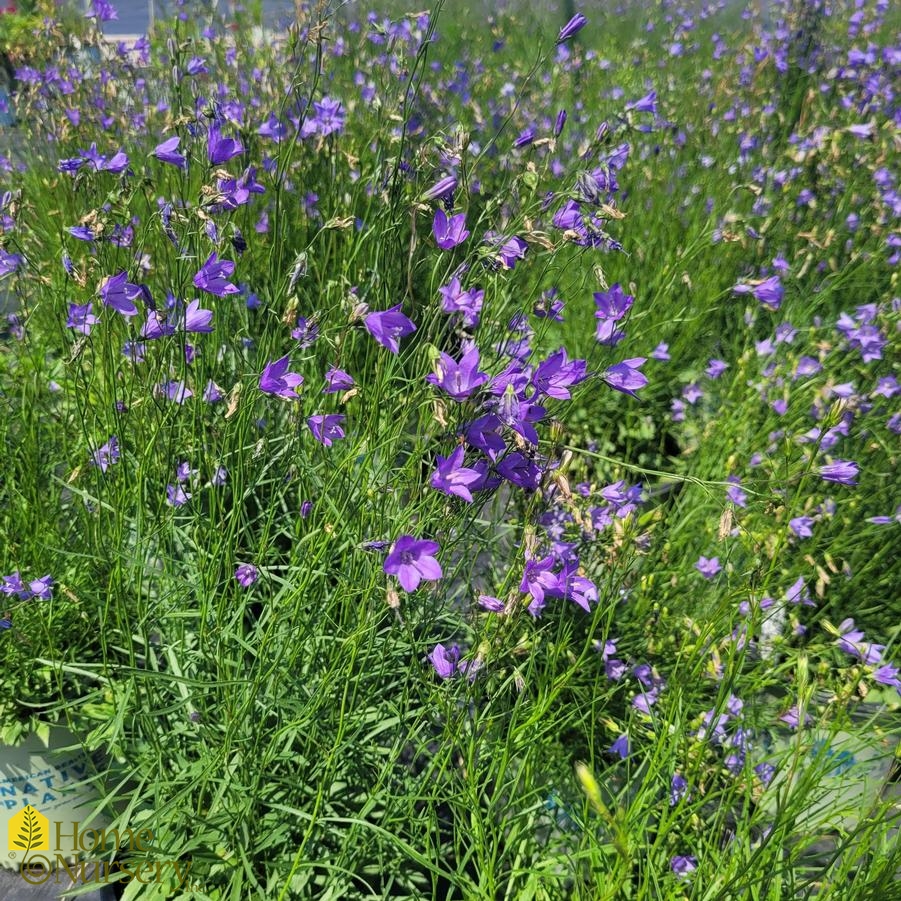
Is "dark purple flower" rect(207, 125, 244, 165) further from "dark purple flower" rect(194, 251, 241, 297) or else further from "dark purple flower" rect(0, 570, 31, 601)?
"dark purple flower" rect(0, 570, 31, 601)

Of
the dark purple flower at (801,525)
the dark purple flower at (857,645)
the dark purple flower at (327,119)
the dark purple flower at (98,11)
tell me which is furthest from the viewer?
the dark purple flower at (98,11)

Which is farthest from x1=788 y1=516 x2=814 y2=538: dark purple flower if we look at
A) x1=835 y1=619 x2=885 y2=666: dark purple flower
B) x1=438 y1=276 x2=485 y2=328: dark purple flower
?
x1=438 y1=276 x2=485 y2=328: dark purple flower

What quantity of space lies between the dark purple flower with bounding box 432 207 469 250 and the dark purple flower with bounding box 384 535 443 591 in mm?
554

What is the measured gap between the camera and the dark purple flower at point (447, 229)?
1326 mm

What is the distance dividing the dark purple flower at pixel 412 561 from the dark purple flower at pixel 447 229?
55 centimetres

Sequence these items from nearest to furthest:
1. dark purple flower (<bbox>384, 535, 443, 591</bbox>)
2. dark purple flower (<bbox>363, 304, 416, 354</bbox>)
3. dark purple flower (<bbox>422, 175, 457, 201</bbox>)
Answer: dark purple flower (<bbox>384, 535, 443, 591</bbox>), dark purple flower (<bbox>363, 304, 416, 354</bbox>), dark purple flower (<bbox>422, 175, 457, 201</bbox>)

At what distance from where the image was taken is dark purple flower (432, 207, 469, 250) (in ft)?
4.35

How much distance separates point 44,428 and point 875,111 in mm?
4488

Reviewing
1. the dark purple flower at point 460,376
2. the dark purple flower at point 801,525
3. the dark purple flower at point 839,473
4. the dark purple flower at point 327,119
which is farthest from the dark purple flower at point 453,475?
the dark purple flower at point 327,119

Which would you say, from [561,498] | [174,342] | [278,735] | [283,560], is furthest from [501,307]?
[283,560]

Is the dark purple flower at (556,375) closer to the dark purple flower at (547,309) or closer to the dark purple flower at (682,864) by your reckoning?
the dark purple flower at (547,309)

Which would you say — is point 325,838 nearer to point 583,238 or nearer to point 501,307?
point 501,307

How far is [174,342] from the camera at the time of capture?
1.55 meters

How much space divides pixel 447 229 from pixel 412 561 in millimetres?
623
